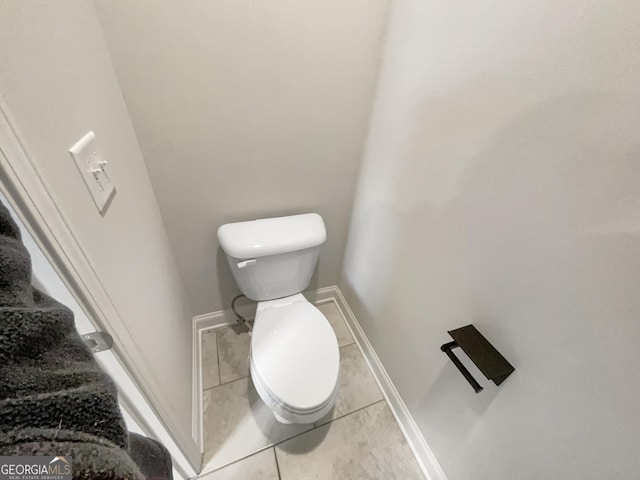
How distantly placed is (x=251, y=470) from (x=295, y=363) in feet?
1.55

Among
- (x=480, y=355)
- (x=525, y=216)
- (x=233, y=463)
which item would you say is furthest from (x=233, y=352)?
(x=525, y=216)

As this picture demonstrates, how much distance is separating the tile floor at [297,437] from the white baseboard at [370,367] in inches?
1.4

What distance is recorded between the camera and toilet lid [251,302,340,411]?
2.85 feet

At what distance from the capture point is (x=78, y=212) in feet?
1.34

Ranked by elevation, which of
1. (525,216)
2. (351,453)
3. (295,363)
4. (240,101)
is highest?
(240,101)

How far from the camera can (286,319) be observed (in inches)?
42.8

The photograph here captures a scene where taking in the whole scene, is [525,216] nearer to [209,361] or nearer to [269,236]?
[269,236]

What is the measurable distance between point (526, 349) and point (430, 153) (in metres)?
0.55

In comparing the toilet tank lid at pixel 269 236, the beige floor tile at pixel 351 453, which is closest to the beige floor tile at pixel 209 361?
the beige floor tile at pixel 351 453

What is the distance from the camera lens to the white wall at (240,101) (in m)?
0.71

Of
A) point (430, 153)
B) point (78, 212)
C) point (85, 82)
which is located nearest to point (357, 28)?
point (430, 153)

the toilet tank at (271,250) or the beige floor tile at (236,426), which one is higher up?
the toilet tank at (271,250)

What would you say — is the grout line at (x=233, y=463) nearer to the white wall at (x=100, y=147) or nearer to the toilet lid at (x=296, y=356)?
the white wall at (x=100, y=147)

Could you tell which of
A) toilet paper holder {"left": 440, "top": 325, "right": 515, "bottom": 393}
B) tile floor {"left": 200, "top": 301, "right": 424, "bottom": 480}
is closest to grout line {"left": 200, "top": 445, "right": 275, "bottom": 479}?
tile floor {"left": 200, "top": 301, "right": 424, "bottom": 480}
